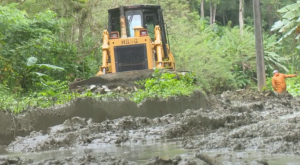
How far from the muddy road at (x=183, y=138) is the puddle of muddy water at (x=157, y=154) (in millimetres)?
22

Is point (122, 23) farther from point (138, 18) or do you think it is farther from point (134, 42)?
point (134, 42)

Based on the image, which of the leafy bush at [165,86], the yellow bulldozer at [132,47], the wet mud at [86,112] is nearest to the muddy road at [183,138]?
the wet mud at [86,112]

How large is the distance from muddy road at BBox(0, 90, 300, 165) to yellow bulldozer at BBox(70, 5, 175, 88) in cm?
401

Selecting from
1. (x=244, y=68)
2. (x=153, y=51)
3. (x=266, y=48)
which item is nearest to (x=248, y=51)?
(x=244, y=68)

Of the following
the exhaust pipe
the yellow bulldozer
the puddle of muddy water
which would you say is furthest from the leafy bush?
the puddle of muddy water

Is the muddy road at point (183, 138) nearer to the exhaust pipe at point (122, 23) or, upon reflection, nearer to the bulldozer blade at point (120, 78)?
the bulldozer blade at point (120, 78)

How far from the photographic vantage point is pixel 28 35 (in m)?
18.2

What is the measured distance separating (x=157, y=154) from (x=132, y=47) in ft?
32.2

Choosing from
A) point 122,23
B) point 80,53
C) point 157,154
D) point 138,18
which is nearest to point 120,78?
point 122,23

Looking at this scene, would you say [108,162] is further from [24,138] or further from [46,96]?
[46,96]

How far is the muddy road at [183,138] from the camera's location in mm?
5898

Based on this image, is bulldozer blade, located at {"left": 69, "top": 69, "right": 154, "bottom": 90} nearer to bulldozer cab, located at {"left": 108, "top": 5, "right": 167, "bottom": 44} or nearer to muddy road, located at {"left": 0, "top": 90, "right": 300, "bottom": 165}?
bulldozer cab, located at {"left": 108, "top": 5, "right": 167, "bottom": 44}

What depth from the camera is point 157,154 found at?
6852mm

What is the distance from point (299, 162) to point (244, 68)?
108 feet
